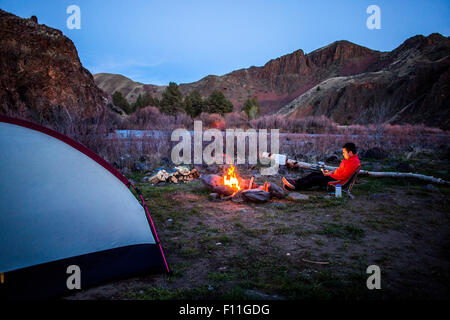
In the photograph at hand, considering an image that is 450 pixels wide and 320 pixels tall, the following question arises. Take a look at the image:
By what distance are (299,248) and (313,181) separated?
3.20 metres

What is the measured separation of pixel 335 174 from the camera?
593 cm

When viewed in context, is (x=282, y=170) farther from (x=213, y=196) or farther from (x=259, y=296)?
(x=259, y=296)

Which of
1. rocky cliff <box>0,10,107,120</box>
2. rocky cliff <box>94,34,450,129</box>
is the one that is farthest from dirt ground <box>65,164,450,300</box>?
rocky cliff <box>0,10,107,120</box>

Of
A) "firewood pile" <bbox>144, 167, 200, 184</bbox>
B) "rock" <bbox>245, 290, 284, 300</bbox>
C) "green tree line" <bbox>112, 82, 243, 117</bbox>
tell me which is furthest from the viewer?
"green tree line" <bbox>112, 82, 243, 117</bbox>

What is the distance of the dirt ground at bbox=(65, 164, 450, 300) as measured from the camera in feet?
7.60

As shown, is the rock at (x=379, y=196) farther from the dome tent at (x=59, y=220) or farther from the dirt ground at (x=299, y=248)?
the dome tent at (x=59, y=220)

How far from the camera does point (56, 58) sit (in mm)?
16766

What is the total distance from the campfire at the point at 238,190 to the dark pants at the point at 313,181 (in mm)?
868

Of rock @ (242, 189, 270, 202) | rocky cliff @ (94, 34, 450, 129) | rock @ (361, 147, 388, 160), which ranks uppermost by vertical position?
rocky cliff @ (94, 34, 450, 129)

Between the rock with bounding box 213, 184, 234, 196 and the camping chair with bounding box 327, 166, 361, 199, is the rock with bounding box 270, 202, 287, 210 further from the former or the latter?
the camping chair with bounding box 327, 166, 361, 199

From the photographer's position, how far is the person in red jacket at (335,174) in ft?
18.4

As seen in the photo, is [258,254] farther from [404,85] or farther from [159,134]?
[404,85]

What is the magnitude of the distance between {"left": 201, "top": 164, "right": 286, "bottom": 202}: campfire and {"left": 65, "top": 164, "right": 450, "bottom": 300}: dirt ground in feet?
0.81
